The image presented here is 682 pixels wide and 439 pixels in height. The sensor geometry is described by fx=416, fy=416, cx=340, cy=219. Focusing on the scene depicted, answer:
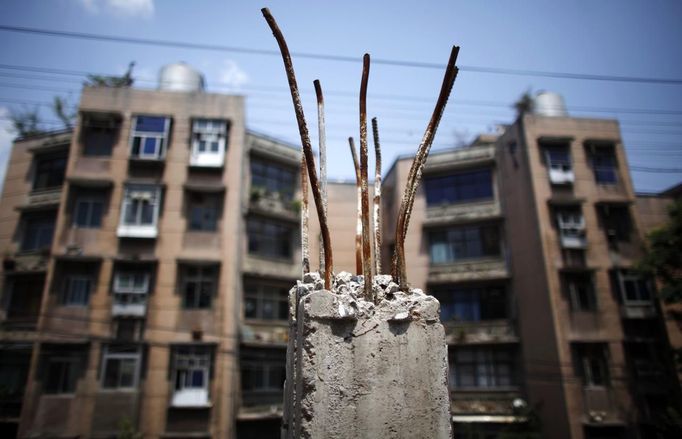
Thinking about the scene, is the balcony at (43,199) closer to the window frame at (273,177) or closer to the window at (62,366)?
the window at (62,366)

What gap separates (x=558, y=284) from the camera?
60.0 feet

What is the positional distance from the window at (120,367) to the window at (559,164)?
19.8 metres

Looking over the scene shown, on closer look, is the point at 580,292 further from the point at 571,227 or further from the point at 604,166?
the point at 604,166

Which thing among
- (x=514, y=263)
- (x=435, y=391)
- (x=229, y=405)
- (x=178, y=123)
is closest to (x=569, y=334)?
(x=514, y=263)

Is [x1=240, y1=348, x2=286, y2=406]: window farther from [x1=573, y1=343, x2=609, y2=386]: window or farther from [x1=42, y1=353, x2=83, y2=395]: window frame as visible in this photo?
[x1=573, y1=343, x2=609, y2=386]: window

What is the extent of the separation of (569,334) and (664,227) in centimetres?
562

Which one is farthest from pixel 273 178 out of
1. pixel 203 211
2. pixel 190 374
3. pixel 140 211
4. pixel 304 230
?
pixel 304 230

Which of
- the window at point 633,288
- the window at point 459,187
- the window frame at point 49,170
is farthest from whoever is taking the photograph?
the window at point 459,187

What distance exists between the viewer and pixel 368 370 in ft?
9.52

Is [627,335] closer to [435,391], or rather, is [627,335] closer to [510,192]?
[510,192]

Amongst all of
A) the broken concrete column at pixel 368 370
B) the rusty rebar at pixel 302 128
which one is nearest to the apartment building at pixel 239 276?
the rusty rebar at pixel 302 128

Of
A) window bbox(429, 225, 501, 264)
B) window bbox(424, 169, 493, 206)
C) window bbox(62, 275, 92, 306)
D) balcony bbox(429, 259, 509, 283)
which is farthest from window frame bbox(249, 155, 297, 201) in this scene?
balcony bbox(429, 259, 509, 283)

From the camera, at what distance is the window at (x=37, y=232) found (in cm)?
1859

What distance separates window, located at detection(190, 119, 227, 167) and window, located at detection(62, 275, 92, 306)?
660 cm
